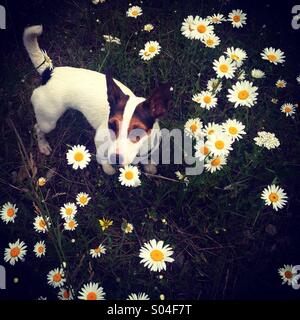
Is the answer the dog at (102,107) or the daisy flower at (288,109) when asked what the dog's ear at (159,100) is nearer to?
the dog at (102,107)

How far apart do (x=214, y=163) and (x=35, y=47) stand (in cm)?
170

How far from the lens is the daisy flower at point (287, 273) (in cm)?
220

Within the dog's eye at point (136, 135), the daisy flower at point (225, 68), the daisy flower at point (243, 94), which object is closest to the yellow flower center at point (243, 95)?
the daisy flower at point (243, 94)

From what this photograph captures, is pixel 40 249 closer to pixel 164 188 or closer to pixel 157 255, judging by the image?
pixel 157 255

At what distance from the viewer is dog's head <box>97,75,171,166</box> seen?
215cm

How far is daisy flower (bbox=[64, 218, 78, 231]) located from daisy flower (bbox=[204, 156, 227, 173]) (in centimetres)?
103

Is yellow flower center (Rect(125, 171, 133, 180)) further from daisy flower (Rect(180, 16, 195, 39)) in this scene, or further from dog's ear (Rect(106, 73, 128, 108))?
daisy flower (Rect(180, 16, 195, 39))

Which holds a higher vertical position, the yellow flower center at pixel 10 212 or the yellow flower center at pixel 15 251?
the yellow flower center at pixel 10 212

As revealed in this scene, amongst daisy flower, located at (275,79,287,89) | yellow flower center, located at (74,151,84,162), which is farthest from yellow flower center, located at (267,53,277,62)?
yellow flower center, located at (74,151,84,162)

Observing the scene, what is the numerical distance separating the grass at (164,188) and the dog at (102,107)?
0.28 metres

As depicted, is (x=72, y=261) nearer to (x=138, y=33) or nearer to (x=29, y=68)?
(x=29, y=68)
